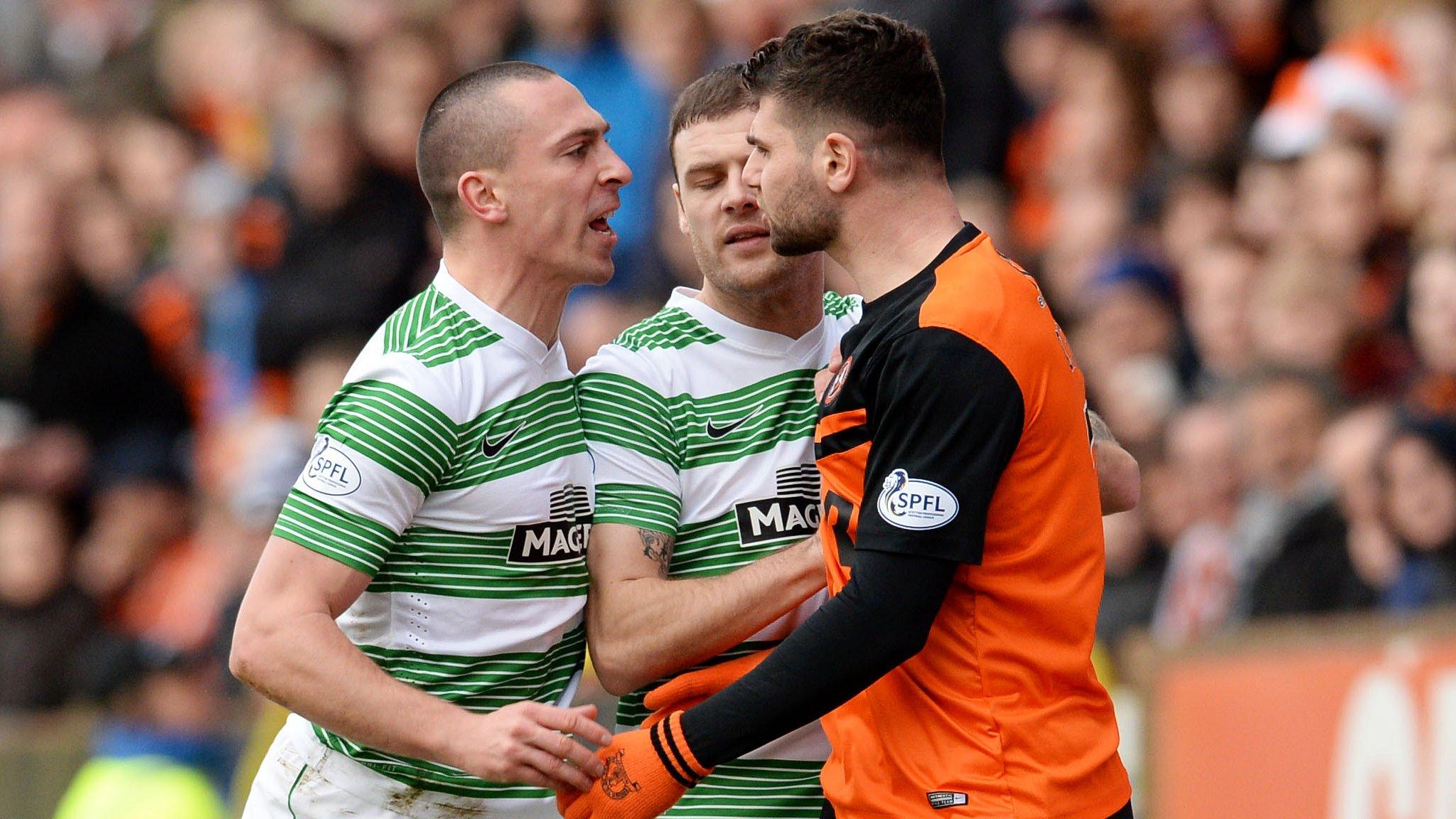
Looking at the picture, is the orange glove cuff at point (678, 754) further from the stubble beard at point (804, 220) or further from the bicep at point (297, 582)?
the stubble beard at point (804, 220)

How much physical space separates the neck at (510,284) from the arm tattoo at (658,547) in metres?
0.50

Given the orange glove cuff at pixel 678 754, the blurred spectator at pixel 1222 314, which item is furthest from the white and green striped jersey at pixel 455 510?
the blurred spectator at pixel 1222 314

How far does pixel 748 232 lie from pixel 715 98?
33 centimetres

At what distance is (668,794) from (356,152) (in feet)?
25.5

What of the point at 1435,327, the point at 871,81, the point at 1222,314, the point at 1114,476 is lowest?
the point at 1114,476

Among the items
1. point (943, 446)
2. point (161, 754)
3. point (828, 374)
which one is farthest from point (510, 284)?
point (161, 754)

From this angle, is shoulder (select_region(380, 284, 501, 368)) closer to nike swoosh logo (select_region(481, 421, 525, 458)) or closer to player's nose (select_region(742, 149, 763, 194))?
nike swoosh logo (select_region(481, 421, 525, 458))

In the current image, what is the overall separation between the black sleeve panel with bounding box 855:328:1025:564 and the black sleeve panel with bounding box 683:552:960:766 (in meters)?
0.05

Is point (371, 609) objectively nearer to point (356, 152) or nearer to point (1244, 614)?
point (1244, 614)

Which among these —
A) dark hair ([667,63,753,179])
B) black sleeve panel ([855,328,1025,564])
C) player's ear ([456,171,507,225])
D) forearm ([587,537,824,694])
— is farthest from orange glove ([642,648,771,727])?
dark hair ([667,63,753,179])

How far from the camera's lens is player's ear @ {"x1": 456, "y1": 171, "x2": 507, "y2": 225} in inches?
177

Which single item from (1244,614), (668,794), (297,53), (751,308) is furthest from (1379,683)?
(297,53)

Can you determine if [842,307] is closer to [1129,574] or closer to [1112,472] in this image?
[1112,472]

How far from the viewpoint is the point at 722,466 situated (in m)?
4.52
